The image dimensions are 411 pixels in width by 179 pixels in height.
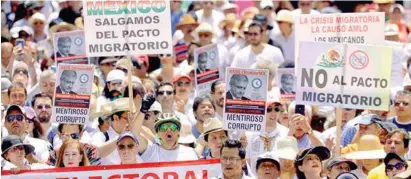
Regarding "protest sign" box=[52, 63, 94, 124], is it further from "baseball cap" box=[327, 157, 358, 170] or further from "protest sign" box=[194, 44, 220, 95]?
"baseball cap" box=[327, 157, 358, 170]

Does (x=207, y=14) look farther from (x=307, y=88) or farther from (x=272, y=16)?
(x=307, y=88)

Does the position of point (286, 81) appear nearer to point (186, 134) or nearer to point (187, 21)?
point (186, 134)

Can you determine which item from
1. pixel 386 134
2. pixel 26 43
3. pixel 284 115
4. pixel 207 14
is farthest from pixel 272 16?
pixel 386 134

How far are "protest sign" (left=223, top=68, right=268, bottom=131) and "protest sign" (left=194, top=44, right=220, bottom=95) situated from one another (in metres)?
2.08

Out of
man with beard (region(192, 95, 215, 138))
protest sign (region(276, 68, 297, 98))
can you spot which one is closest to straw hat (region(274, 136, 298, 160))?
man with beard (region(192, 95, 215, 138))

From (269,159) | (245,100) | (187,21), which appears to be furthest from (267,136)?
(187,21)

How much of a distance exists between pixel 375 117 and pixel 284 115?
50.5 inches

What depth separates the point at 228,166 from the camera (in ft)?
47.2

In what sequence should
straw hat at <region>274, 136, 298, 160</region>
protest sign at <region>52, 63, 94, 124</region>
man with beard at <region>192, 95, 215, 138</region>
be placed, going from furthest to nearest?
man with beard at <region>192, 95, 215, 138</region> → protest sign at <region>52, 63, 94, 124</region> → straw hat at <region>274, 136, 298, 160</region>

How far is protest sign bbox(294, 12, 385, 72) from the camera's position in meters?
17.2

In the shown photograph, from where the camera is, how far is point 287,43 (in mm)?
22406

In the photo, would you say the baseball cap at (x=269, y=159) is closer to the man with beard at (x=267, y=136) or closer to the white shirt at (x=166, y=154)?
the white shirt at (x=166, y=154)

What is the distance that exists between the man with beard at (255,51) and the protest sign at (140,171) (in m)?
6.83

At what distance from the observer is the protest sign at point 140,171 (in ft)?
46.4
